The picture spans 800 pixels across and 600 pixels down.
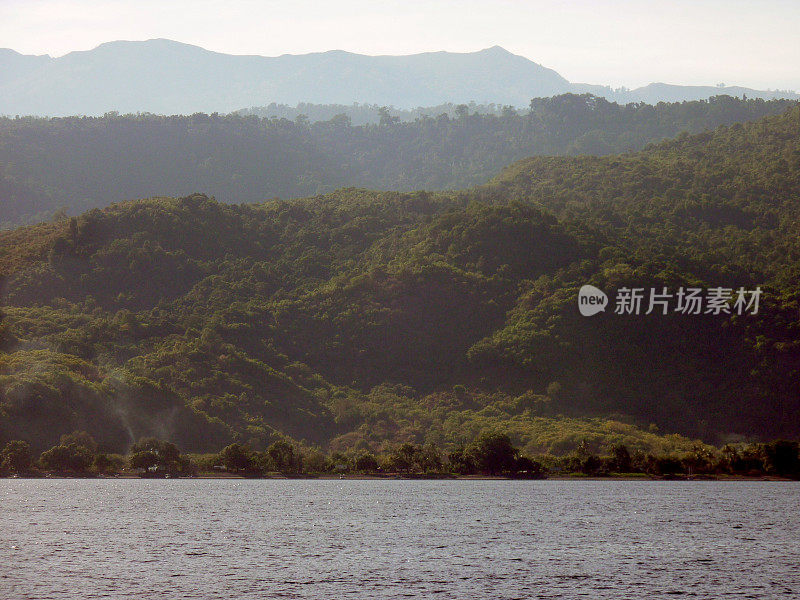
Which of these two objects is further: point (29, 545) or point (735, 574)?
point (29, 545)

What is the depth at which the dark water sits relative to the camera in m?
85.7

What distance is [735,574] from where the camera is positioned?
316ft

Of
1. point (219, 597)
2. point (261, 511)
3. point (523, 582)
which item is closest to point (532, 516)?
point (261, 511)

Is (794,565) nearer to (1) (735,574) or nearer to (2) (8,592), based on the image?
(1) (735,574)

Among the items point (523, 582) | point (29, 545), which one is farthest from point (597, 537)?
point (29, 545)

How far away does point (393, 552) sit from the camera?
11038 centimetres

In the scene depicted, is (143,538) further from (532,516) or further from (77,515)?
(532,516)

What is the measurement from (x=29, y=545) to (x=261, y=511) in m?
59.1

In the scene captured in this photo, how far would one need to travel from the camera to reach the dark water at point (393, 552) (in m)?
85.7

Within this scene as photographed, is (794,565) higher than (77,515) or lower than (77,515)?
higher

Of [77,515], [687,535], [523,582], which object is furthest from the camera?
[77,515]

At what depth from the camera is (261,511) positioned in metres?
169

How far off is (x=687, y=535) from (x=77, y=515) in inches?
3688

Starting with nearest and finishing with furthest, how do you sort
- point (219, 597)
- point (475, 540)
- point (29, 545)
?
point (219, 597), point (29, 545), point (475, 540)
